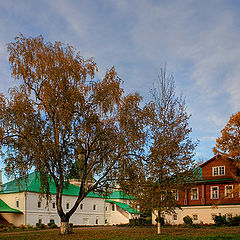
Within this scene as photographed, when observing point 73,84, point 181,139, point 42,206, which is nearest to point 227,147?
point 181,139

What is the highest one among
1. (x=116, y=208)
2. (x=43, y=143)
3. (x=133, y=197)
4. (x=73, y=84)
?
(x=73, y=84)

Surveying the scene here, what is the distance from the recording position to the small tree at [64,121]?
2136 centimetres

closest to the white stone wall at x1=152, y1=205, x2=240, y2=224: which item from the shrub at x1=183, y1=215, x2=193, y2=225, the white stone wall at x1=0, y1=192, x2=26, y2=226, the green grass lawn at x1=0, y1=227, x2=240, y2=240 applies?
the shrub at x1=183, y1=215, x2=193, y2=225

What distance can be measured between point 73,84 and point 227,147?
64.8ft

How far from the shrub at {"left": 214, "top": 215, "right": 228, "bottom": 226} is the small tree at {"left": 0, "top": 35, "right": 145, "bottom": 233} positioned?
18912 millimetres

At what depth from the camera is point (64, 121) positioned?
2183 centimetres

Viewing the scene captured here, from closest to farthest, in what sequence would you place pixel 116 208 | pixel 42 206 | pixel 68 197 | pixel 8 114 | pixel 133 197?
1. pixel 8 114
2. pixel 133 197
3. pixel 42 206
4. pixel 68 197
5. pixel 116 208

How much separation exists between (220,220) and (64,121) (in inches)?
967

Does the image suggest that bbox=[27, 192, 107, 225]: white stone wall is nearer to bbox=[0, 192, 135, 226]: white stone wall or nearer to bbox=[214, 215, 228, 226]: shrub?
bbox=[0, 192, 135, 226]: white stone wall

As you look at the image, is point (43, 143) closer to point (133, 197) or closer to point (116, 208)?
point (133, 197)

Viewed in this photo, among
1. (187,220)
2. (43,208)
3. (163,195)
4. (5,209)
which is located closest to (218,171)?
(187,220)

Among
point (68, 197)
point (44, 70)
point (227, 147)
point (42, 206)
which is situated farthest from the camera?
point (68, 197)

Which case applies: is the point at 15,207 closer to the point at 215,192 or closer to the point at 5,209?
the point at 5,209

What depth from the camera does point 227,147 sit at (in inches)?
1378
